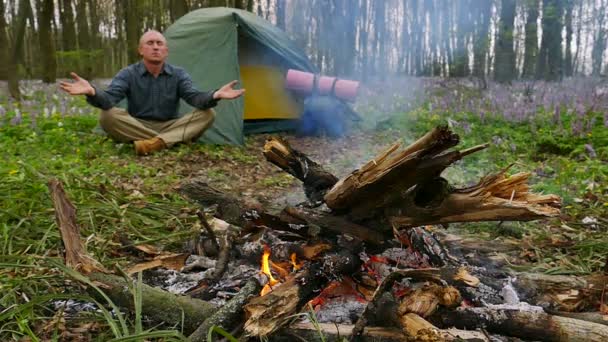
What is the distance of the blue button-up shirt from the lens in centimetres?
632

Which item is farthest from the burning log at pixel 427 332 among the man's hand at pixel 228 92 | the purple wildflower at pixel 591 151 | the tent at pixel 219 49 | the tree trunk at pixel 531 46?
the tree trunk at pixel 531 46

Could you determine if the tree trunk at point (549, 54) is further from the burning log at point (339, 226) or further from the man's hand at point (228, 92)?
the burning log at point (339, 226)

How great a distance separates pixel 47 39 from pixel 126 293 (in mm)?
13573

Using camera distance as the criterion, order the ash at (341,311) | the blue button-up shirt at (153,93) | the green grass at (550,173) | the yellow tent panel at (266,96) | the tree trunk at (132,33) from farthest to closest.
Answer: the tree trunk at (132,33)
the yellow tent panel at (266,96)
the blue button-up shirt at (153,93)
the green grass at (550,173)
the ash at (341,311)

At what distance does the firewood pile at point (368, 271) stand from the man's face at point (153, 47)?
4341mm

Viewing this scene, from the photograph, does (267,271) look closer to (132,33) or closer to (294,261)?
(294,261)

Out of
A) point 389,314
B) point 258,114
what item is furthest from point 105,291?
point 258,114

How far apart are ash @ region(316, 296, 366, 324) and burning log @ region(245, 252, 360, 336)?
0.11m

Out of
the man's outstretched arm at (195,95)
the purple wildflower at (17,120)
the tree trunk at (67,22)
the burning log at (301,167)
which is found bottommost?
the purple wildflower at (17,120)

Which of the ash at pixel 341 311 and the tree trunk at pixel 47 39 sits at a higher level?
the tree trunk at pixel 47 39

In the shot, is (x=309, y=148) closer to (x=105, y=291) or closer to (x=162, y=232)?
(x=162, y=232)

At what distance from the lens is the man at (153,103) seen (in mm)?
6238

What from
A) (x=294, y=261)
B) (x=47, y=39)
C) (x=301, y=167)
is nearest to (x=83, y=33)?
(x=47, y=39)

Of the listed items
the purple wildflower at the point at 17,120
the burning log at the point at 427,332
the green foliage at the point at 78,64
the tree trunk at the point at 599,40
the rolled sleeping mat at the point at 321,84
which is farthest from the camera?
Answer: the tree trunk at the point at 599,40
